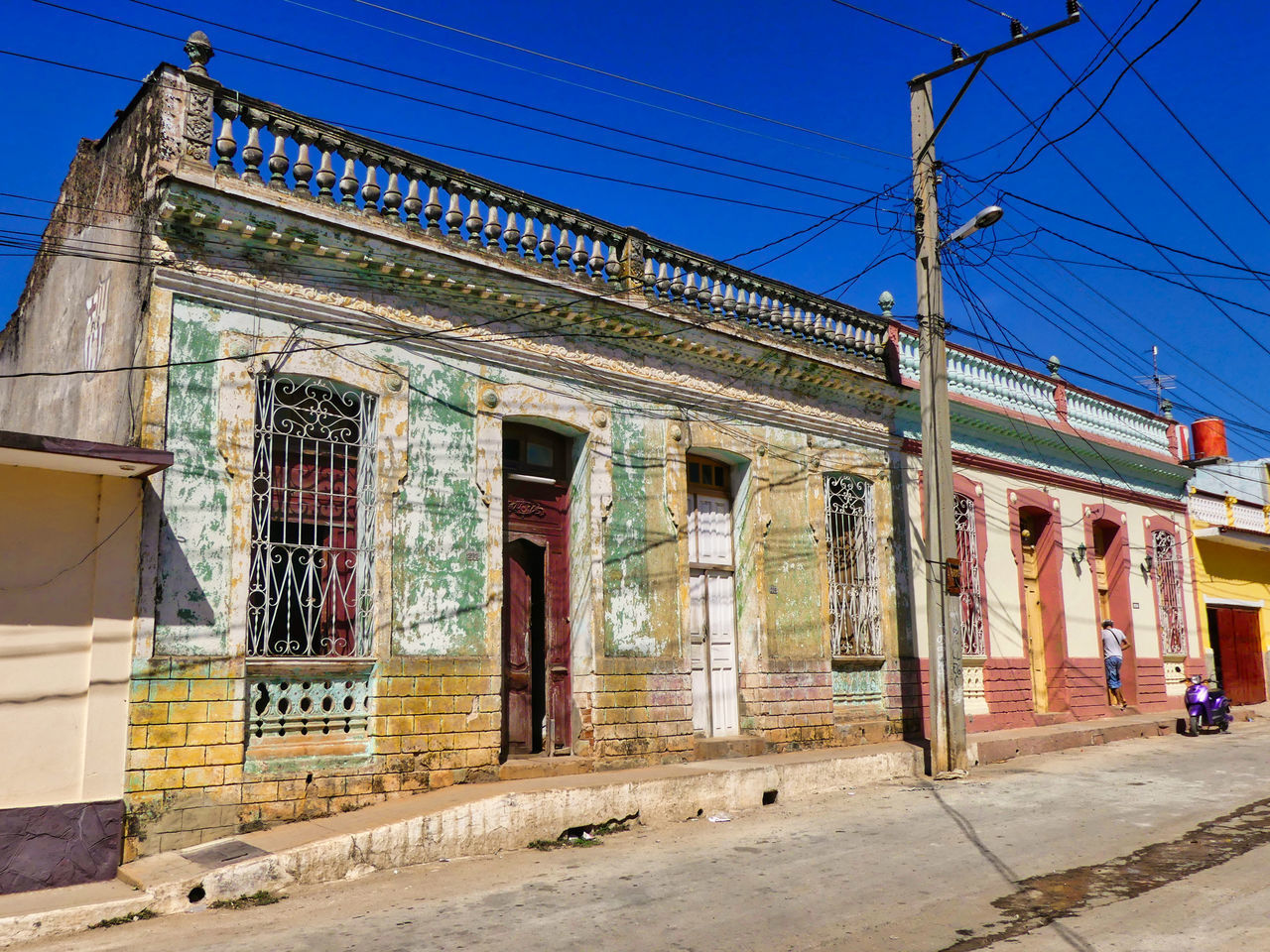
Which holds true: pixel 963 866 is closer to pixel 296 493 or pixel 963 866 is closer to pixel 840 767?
pixel 840 767

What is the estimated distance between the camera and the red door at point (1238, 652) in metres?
21.1

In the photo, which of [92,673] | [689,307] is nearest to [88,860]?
[92,673]

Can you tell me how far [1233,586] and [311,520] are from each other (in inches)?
767

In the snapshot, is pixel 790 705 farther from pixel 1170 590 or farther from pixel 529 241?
pixel 1170 590

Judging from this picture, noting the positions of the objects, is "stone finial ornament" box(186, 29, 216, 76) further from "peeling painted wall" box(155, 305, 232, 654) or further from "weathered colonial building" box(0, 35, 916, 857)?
"peeling painted wall" box(155, 305, 232, 654)

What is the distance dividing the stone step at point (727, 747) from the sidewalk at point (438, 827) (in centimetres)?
23

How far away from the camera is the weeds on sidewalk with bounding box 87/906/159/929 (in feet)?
20.9

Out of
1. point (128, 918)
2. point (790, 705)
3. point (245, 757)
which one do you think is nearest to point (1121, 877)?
point (790, 705)

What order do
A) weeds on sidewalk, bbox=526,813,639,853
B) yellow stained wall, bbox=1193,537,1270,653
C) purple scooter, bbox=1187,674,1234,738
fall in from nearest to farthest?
1. weeds on sidewalk, bbox=526,813,639,853
2. purple scooter, bbox=1187,674,1234,738
3. yellow stained wall, bbox=1193,537,1270,653

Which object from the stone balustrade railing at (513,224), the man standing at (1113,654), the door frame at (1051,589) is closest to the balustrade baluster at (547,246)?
the stone balustrade railing at (513,224)

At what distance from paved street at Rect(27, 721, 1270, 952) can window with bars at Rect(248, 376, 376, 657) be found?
2102 millimetres

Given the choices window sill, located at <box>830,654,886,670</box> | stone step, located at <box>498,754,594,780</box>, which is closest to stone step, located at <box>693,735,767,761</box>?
stone step, located at <box>498,754,594,780</box>

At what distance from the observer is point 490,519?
980 centimetres

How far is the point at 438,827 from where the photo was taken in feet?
26.0
